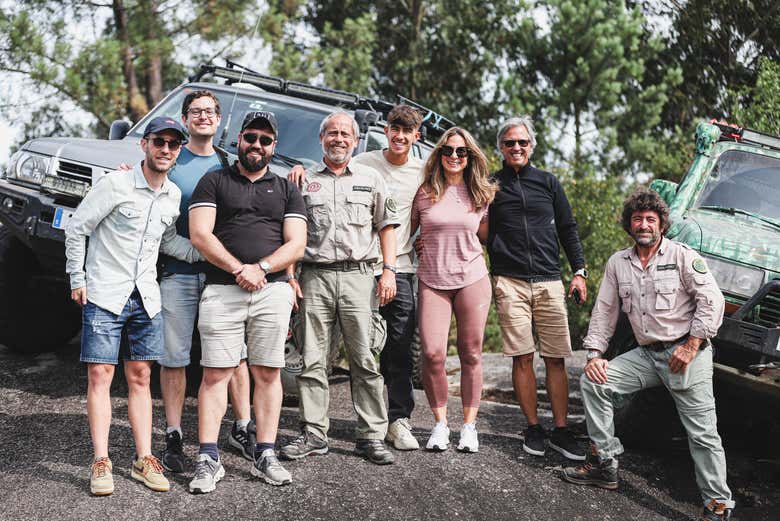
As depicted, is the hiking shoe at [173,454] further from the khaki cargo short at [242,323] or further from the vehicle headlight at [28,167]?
the vehicle headlight at [28,167]

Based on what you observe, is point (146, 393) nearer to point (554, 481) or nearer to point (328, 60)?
point (554, 481)

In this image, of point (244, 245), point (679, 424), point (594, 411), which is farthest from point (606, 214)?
point (244, 245)

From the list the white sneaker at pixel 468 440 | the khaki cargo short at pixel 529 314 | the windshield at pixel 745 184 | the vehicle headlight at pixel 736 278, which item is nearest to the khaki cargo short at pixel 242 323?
the white sneaker at pixel 468 440

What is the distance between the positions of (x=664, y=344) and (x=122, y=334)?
3.08 metres

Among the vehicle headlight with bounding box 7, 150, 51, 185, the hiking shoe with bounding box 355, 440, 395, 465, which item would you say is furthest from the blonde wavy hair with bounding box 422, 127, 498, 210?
the vehicle headlight with bounding box 7, 150, 51, 185

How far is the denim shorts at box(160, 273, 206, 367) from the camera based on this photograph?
4352mm

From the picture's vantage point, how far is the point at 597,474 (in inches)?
185

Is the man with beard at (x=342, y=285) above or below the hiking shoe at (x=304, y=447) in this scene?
above

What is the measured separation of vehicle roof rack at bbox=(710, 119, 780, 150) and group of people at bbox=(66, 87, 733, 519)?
1943 millimetres

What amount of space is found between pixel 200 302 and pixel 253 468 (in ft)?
3.20

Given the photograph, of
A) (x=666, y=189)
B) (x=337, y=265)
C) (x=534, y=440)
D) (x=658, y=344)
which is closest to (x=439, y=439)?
(x=534, y=440)

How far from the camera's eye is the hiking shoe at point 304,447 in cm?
457

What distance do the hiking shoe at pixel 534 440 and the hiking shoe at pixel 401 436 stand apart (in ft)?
2.41

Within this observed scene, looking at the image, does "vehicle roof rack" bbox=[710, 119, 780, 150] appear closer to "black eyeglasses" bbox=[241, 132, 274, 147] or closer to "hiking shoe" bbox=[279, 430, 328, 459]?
"black eyeglasses" bbox=[241, 132, 274, 147]
